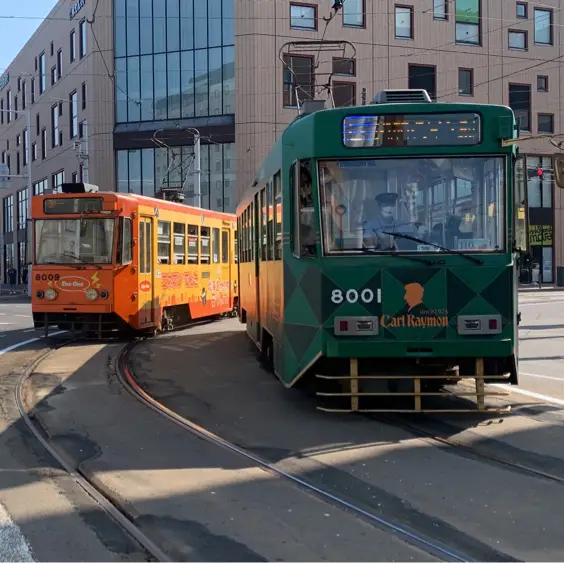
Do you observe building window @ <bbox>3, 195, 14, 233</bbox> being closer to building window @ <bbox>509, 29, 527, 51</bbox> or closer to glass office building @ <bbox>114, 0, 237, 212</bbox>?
glass office building @ <bbox>114, 0, 237, 212</bbox>

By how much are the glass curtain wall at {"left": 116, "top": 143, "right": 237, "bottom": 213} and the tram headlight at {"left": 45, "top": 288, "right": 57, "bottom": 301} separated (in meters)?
23.0

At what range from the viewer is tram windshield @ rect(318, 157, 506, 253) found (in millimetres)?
7195

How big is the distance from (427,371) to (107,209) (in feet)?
27.6

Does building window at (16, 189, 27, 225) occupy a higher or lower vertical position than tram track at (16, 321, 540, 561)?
higher

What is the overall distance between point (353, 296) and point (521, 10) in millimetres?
39208

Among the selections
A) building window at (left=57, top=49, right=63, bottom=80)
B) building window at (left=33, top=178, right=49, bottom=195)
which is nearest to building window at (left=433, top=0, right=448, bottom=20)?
building window at (left=57, top=49, right=63, bottom=80)

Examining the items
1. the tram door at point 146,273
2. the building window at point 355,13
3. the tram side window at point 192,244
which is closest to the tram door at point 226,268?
the tram side window at point 192,244

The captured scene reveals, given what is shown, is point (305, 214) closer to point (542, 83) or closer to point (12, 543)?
point (12, 543)

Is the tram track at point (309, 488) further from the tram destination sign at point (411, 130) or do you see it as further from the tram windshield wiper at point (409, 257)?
the tram destination sign at point (411, 130)

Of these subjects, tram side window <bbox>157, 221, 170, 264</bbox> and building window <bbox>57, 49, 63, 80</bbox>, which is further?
building window <bbox>57, 49, 63, 80</bbox>

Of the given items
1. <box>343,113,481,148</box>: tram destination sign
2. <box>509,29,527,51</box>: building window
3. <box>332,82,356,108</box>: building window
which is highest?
<box>509,29,527,51</box>: building window

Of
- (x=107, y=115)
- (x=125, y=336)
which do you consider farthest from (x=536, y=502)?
(x=107, y=115)

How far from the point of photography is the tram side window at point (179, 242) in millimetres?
16828

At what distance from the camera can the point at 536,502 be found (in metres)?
5.19
